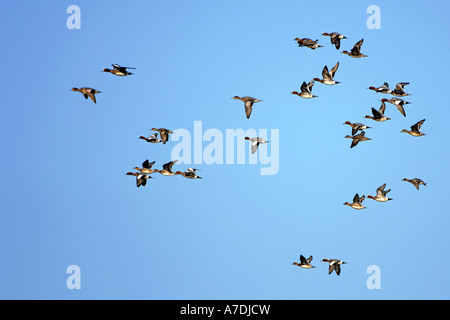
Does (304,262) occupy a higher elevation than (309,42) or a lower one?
lower

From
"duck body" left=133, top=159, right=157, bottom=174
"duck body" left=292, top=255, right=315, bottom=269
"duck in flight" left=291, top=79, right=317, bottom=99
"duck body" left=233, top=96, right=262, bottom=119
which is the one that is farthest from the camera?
"duck body" left=292, top=255, right=315, bottom=269

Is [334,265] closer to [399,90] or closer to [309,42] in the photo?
[399,90]

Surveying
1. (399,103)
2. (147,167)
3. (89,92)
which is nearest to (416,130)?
(399,103)

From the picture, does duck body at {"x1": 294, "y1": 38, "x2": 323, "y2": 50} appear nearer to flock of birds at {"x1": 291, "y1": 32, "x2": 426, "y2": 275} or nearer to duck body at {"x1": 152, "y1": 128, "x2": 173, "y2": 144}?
flock of birds at {"x1": 291, "y1": 32, "x2": 426, "y2": 275}

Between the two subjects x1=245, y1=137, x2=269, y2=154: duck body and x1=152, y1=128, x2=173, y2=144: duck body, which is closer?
x1=152, y1=128, x2=173, y2=144: duck body

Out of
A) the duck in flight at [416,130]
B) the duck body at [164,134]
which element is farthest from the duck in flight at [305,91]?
the duck body at [164,134]

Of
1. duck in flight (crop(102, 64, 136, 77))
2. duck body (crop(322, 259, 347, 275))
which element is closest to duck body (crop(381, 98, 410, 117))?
duck body (crop(322, 259, 347, 275))

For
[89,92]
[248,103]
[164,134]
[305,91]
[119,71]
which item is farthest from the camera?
[305,91]
